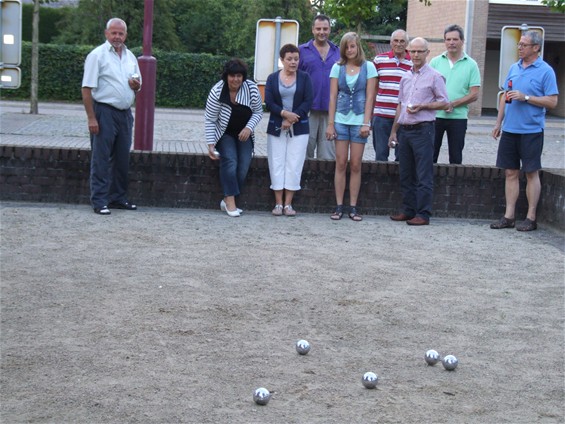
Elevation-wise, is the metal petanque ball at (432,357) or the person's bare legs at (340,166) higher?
the person's bare legs at (340,166)

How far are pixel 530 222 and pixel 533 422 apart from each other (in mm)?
6008

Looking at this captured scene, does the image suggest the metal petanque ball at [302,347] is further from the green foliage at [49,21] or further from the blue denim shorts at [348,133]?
the green foliage at [49,21]

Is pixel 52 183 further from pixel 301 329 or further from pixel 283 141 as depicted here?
pixel 301 329

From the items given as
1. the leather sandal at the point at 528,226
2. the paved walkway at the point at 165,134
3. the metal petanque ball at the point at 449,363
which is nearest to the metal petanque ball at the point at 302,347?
the metal petanque ball at the point at 449,363

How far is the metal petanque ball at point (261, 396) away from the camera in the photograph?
5145mm

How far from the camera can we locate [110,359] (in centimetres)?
583

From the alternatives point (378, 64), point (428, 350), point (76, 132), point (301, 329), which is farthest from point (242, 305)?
point (76, 132)

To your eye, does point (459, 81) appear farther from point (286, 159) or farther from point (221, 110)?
point (221, 110)

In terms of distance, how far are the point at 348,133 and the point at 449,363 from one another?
18.2 feet

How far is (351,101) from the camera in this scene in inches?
438

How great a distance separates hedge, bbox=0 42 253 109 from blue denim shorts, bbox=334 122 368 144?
25628 mm

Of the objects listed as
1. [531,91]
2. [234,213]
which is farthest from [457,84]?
[234,213]

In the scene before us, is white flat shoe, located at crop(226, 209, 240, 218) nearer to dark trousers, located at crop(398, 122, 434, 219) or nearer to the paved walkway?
dark trousers, located at crop(398, 122, 434, 219)

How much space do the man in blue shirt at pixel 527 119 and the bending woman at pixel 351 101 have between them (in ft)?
4.67
